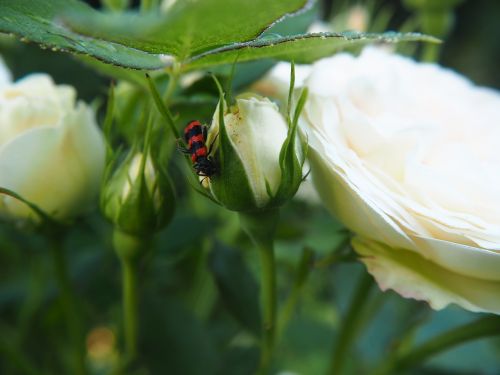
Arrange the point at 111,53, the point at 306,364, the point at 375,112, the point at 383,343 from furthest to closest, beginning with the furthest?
the point at 306,364
the point at 383,343
the point at 375,112
the point at 111,53

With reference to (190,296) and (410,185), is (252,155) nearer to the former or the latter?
(410,185)

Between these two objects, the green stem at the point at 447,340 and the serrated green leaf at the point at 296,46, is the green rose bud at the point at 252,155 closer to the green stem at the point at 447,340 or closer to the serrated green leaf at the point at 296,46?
the serrated green leaf at the point at 296,46

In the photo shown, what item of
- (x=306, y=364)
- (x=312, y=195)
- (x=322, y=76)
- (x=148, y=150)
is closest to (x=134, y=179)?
(x=148, y=150)

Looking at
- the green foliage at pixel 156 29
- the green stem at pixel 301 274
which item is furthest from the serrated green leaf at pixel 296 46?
the green stem at pixel 301 274

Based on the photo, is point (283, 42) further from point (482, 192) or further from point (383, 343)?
point (383, 343)

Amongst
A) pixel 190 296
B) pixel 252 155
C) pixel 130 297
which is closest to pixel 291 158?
pixel 252 155

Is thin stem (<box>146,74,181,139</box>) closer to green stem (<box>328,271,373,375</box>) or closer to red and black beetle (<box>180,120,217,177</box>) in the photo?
red and black beetle (<box>180,120,217,177</box>)

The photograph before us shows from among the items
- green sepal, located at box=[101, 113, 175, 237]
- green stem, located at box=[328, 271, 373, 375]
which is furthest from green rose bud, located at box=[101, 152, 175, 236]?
green stem, located at box=[328, 271, 373, 375]
